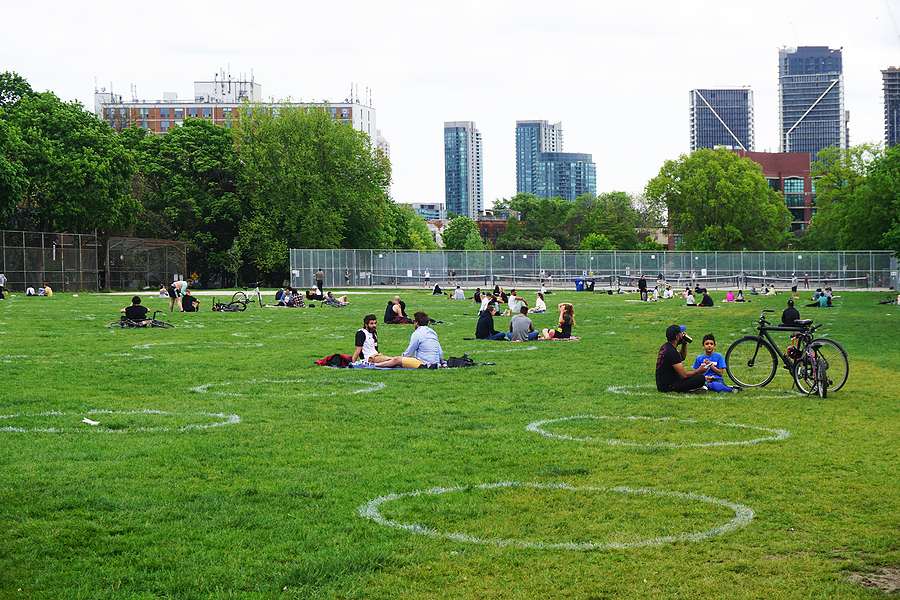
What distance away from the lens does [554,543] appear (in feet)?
17.8

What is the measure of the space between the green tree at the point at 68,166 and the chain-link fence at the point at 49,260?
6.17ft

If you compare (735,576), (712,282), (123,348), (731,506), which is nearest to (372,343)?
(123,348)

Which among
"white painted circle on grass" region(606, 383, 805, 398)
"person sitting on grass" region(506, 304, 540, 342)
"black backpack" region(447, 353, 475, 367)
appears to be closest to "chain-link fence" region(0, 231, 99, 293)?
"person sitting on grass" region(506, 304, 540, 342)

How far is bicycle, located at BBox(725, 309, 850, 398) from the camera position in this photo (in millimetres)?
11781

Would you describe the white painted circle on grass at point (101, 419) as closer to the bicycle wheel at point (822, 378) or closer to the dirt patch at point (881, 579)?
the dirt patch at point (881, 579)

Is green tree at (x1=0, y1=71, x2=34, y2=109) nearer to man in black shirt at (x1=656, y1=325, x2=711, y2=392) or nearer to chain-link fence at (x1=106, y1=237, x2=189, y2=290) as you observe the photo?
chain-link fence at (x1=106, y1=237, x2=189, y2=290)

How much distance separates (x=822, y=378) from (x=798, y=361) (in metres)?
0.59

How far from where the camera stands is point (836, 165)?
82.4m

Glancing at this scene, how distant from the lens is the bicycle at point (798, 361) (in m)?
11.8

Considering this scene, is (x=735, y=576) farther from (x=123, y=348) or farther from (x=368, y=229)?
(x=368, y=229)

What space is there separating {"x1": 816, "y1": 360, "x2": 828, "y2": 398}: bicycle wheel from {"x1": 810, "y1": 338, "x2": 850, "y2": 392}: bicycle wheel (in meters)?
0.06

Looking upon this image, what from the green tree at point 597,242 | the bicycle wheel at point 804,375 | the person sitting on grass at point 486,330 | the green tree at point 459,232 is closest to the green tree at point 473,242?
the green tree at point 459,232

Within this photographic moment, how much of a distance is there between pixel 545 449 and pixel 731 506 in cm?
227

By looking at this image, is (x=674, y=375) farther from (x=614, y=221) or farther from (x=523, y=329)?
(x=614, y=221)
